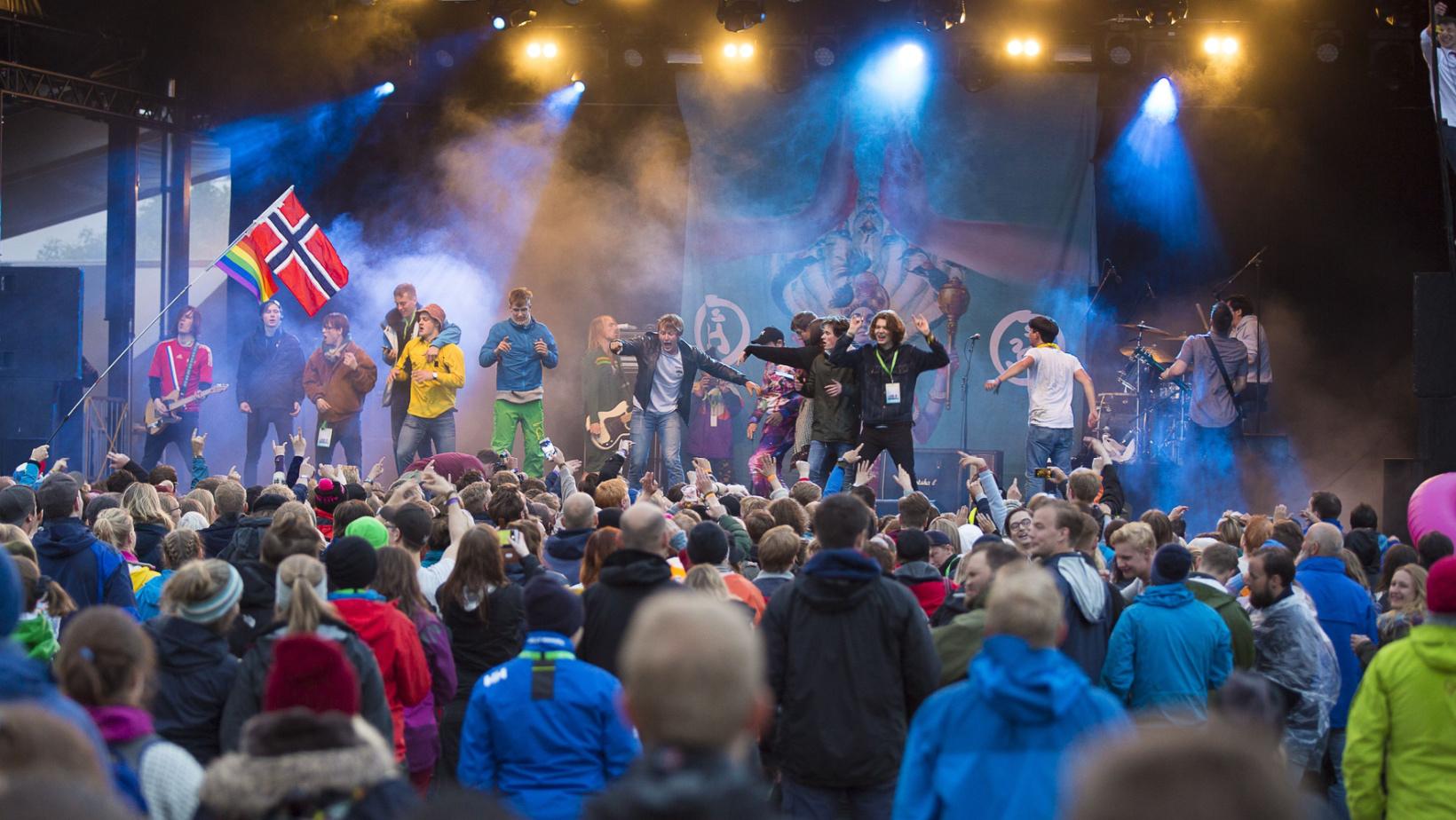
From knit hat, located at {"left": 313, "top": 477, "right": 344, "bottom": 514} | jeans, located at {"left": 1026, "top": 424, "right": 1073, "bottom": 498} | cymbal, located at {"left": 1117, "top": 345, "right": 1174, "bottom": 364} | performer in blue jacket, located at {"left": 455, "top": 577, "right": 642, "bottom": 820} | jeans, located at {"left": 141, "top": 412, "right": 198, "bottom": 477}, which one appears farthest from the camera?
cymbal, located at {"left": 1117, "top": 345, "right": 1174, "bottom": 364}

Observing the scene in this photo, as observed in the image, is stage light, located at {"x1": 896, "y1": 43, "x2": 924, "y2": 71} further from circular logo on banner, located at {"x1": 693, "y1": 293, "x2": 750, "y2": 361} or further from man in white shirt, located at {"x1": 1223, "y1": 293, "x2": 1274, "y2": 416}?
man in white shirt, located at {"x1": 1223, "y1": 293, "x2": 1274, "y2": 416}

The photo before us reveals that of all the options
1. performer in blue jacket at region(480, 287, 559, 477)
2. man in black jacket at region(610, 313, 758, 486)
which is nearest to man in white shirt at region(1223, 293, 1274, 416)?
man in black jacket at region(610, 313, 758, 486)

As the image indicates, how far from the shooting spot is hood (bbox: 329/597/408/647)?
4.66 meters

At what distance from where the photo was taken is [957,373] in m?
17.7

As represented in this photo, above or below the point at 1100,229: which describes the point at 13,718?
below

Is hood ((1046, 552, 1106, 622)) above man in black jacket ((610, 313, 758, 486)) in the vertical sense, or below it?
below

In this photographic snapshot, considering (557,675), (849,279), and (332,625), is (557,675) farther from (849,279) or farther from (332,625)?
(849,279)

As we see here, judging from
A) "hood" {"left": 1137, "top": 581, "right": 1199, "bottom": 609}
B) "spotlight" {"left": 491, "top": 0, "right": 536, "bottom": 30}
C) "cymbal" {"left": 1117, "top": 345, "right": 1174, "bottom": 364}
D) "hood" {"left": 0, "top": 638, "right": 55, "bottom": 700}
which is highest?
"spotlight" {"left": 491, "top": 0, "right": 536, "bottom": 30}

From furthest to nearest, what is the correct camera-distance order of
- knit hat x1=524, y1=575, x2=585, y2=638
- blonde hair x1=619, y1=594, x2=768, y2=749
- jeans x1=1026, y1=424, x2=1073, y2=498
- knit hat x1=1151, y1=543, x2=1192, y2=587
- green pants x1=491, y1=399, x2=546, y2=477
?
green pants x1=491, y1=399, x2=546, y2=477 < jeans x1=1026, y1=424, x2=1073, y2=498 < knit hat x1=1151, y1=543, x2=1192, y2=587 < knit hat x1=524, y1=575, x2=585, y2=638 < blonde hair x1=619, y1=594, x2=768, y2=749

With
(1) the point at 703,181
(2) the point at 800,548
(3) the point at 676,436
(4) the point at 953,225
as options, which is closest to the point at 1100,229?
(4) the point at 953,225

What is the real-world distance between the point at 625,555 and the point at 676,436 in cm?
936

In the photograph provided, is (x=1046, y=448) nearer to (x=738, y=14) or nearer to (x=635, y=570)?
(x=738, y=14)

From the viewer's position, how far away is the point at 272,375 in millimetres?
15641

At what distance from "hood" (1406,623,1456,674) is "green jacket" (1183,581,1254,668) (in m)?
1.26
